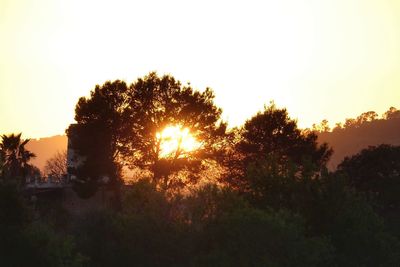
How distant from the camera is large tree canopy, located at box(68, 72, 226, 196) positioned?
75000mm

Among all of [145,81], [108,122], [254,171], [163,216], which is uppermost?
[145,81]

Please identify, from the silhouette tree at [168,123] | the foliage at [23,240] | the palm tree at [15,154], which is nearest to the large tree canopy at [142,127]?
the silhouette tree at [168,123]

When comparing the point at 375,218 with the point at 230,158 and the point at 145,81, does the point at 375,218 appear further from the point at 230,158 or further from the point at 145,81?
the point at 145,81

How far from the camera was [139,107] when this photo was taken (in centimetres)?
7756

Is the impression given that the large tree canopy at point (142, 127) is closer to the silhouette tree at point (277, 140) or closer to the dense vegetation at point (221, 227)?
the silhouette tree at point (277, 140)

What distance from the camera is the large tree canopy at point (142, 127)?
75.0m

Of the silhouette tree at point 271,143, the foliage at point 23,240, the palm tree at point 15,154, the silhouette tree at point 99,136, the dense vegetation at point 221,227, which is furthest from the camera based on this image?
the silhouette tree at point 271,143

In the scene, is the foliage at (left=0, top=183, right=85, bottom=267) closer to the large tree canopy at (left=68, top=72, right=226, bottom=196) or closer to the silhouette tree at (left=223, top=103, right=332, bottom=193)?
the large tree canopy at (left=68, top=72, right=226, bottom=196)

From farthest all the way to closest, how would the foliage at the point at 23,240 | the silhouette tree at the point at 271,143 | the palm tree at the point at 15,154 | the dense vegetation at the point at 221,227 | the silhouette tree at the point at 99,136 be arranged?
1. the silhouette tree at the point at 271,143
2. the silhouette tree at the point at 99,136
3. the palm tree at the point at 15,154
4. the dense vegetation at the point at 221,227
5. the foliage at the point at 23,240

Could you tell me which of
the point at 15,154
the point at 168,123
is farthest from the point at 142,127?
the point at 15,154

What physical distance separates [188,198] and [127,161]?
97.0 feet

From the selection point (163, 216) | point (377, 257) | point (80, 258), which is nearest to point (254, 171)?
point (163, 216)

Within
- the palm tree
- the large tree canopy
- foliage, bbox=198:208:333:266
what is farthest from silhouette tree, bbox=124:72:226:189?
foliage, bbox=198:208:333:266

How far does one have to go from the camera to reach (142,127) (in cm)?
7700
